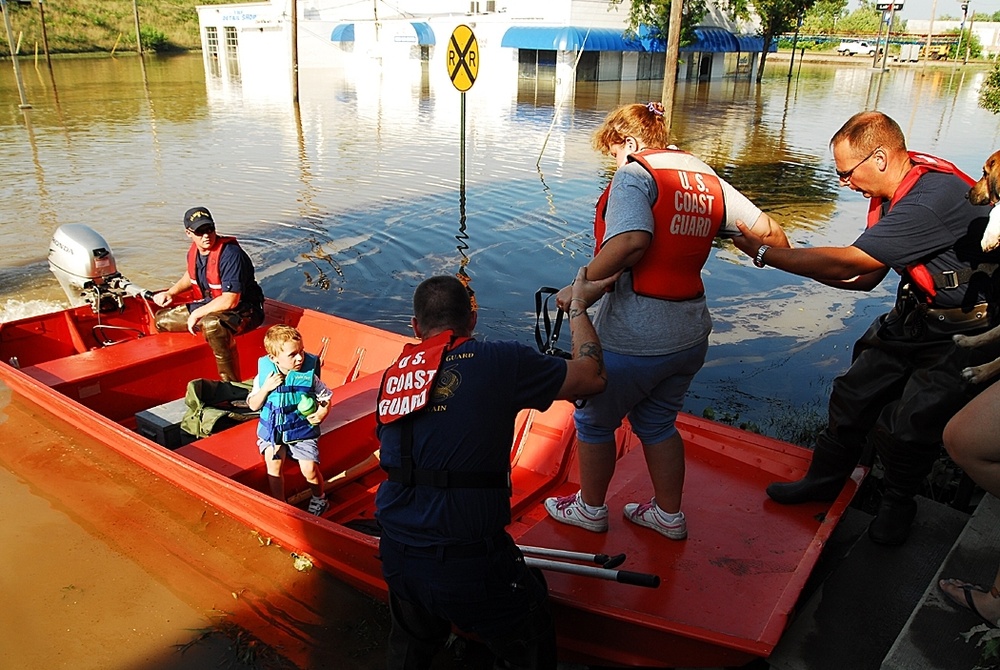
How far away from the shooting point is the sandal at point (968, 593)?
2898 mm

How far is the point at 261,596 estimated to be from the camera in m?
4.41

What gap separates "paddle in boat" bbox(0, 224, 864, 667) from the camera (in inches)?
127

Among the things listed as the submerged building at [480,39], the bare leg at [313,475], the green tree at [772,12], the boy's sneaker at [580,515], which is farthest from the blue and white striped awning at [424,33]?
the boy's sneaker at [580,515]

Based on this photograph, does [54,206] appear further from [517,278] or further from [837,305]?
[837,305]

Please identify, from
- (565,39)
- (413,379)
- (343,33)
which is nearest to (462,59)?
(413,379)

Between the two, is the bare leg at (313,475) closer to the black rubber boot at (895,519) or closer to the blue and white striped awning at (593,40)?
the black rubber boot at (895,519)

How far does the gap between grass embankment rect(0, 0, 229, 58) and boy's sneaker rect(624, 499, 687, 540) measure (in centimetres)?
6046

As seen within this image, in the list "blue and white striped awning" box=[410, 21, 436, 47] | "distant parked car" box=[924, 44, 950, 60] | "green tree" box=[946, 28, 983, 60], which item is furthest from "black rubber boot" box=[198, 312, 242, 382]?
"distant parked car" box=[924, 44, 950, 60]

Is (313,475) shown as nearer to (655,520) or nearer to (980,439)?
(655,520)

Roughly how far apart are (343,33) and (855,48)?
49.3 m

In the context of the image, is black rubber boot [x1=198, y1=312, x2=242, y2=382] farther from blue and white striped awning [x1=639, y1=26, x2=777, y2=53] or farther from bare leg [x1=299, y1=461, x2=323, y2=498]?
blue and white striped awning [x1=639, y1=26, x2=777, y2=53]

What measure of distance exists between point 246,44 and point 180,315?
169ft

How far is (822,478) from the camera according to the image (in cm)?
391

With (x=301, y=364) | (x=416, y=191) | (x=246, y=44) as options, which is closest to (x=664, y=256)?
(x=301, y=364)
